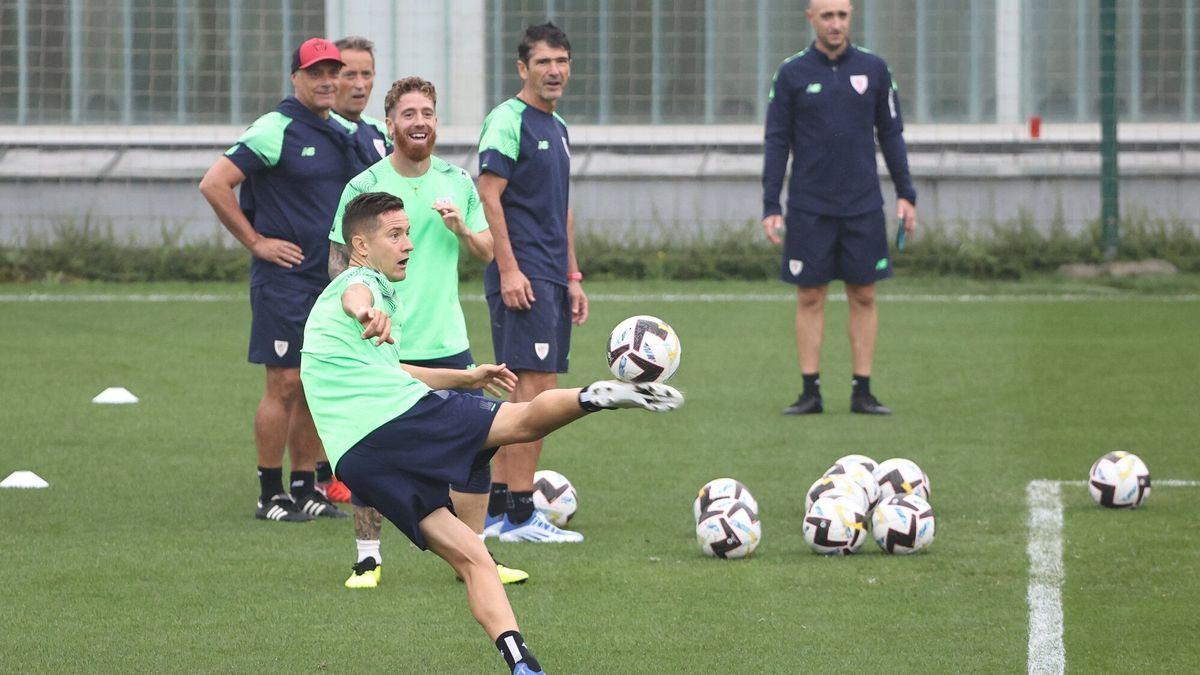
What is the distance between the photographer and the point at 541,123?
8406mm

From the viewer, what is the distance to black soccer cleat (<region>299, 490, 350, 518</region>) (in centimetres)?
887

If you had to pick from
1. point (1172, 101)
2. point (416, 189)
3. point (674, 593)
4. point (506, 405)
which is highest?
point (1172, 101)

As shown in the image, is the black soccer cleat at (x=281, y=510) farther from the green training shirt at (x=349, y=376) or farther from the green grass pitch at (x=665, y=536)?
the green training shirt at (x=349, y=376)

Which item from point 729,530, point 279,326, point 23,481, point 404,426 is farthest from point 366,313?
point 23,481

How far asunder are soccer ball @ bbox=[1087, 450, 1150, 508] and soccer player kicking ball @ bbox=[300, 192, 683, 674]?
3807 millimetres

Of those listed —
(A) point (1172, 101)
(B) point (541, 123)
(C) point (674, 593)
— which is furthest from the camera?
(A) point (1172, 101)

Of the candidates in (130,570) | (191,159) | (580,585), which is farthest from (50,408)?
(191,159)

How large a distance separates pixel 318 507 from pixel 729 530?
2.21 m

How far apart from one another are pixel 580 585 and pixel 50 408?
18.8 ft

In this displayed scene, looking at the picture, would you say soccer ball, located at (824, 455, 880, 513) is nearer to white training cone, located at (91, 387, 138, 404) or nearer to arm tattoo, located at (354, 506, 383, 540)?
arm tattoo, located at (354, 506, 383, 540)

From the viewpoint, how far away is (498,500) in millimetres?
8523

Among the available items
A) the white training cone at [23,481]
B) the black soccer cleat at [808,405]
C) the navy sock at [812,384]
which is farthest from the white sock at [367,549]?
the navy sock at [812,384]

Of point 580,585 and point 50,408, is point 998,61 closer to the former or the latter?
point 50,408

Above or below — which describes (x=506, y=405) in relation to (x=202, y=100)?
below
